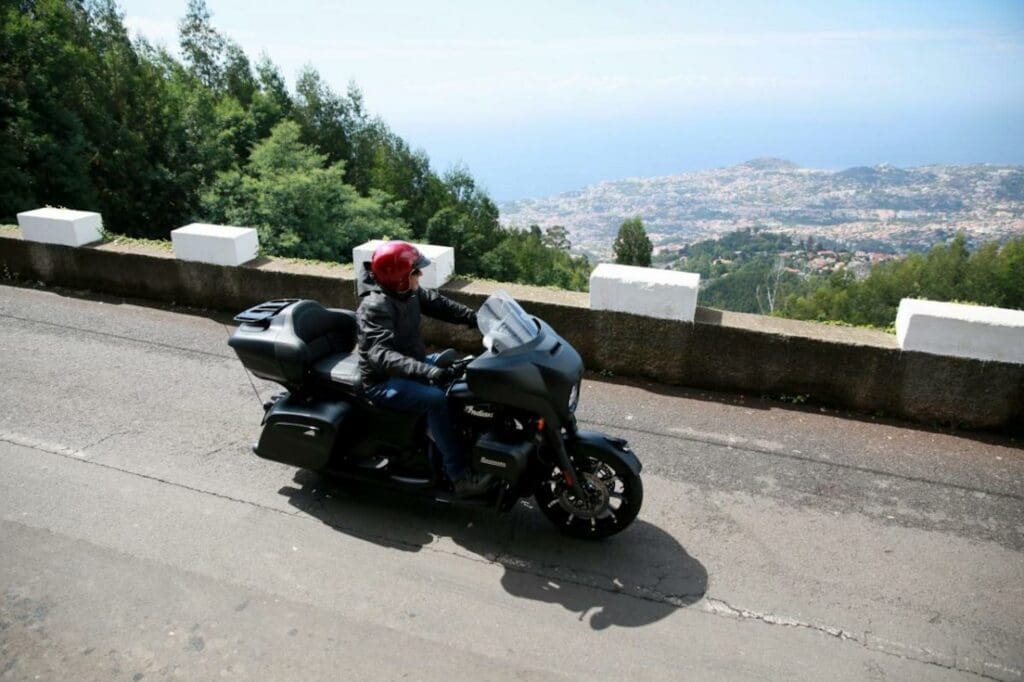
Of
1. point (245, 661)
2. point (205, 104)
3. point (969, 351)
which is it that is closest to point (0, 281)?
point (245, 661)

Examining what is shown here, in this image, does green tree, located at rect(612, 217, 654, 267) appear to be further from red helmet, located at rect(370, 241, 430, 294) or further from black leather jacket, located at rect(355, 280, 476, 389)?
red helmet, located at rect(370, 241, 430, 294)

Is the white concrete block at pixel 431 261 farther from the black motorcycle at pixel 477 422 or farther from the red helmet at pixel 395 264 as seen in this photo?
the red helmet at pixel 395 264

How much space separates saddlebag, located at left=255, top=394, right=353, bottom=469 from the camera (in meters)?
4.22

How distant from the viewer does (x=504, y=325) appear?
3.79m

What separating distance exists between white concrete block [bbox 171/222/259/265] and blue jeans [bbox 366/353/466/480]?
429 centimetres

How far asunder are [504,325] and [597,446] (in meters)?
0.87

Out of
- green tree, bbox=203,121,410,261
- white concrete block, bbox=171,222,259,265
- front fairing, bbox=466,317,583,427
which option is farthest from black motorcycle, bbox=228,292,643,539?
green tree, bbox=203,121,410,261

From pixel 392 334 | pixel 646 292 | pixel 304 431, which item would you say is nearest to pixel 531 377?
pixel 392 334

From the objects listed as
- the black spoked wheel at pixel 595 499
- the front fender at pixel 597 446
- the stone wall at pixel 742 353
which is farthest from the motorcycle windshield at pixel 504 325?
the stone wall at pixel 742 353

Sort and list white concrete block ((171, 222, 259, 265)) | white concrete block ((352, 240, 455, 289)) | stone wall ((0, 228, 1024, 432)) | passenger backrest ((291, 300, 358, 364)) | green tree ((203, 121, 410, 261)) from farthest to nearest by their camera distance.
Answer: green tree ((203, 121, 410, 261))
white concrete block ((171, 222, 259, 265))
white concrete block ((352, 240, 455, 289))
stone wall ((0, 228, 1024, 432))
passenger backrest ((291, 300, 358, 364))

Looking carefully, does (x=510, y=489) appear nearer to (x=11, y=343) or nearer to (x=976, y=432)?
(x=976, y=432)

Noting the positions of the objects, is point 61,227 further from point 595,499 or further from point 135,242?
point 595,499

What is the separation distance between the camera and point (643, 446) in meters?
5.22

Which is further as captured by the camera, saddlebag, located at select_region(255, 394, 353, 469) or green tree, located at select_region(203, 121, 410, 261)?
green tree, located at select_region(203, 121, 410, 261)
